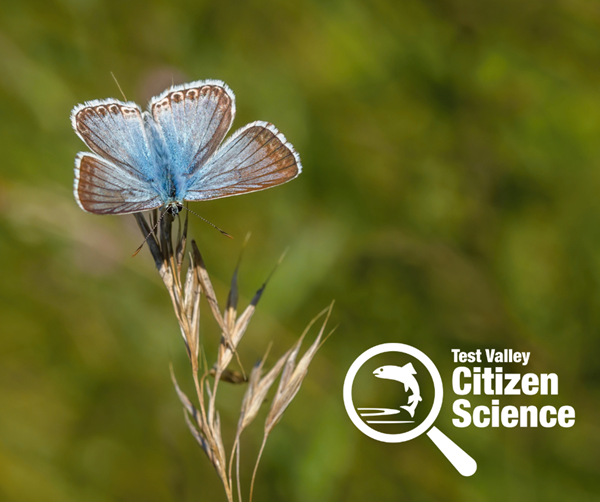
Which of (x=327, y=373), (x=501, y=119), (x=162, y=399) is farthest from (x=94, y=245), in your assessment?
(x=501, y=119)

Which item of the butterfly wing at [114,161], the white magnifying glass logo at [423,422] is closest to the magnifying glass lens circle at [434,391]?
the white magnifying glass logo at [423,422]

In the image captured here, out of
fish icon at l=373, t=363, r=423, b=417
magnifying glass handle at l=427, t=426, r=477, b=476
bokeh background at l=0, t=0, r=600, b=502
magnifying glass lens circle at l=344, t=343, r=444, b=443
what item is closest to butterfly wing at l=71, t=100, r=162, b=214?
bokeh background at l=0, t=0, r=600, b=502

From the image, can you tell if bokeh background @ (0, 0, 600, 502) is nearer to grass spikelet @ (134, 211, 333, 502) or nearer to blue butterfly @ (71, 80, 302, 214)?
grass spikelet @ (134, 211, 333, 502)

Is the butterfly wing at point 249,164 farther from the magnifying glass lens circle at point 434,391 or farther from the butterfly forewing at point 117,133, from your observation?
the magnifying glass lens circle at point 434,391

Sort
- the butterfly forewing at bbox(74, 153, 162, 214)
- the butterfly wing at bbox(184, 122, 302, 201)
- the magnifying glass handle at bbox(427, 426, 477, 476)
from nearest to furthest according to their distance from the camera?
1. the butterfly forewing at bbox(74, 153, 162, 214)
2. the butterfly wing at bbox(184, 122, 302, 201)
3. the magnifying glass handle at bbox(427, 426, 477, 476)

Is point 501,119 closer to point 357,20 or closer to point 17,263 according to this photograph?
point 357,20

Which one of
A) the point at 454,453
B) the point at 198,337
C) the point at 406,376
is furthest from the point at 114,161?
the point at 454,453
